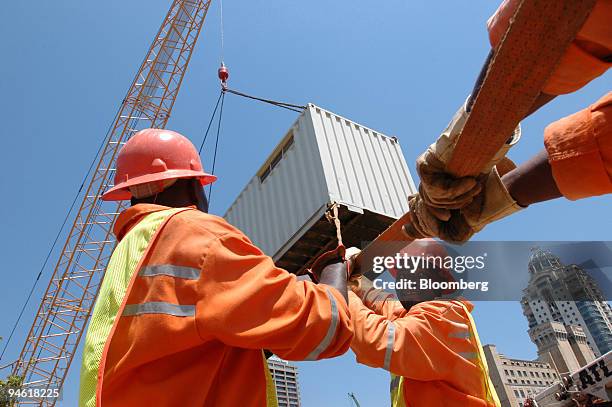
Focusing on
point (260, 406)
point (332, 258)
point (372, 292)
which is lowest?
point (260, 406)

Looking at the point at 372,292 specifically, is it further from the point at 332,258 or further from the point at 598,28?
the point at 598,28

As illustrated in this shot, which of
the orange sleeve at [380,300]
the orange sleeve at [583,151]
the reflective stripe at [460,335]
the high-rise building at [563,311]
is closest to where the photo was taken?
the orange sleeve at [583,151]

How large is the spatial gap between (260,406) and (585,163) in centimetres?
135

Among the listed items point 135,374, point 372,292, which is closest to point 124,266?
point 135,374

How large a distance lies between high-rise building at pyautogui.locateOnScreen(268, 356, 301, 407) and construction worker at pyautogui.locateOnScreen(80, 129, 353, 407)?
67.5 meters

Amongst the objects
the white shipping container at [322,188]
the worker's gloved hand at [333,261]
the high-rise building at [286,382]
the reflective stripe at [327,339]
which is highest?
A: the high-rise building at [286,382]

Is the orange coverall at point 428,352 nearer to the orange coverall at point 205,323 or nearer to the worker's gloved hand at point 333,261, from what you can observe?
the worker's gloved hand at point 333,261

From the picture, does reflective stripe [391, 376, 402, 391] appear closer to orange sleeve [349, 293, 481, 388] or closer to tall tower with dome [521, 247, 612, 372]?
orange sleeve [349, 293, 481, 388]

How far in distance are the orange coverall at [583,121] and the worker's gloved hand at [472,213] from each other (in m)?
0.21

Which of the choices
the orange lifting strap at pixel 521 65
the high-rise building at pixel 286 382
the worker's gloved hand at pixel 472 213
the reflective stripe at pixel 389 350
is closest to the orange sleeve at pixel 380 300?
the reflective stripe at pixel 389 350

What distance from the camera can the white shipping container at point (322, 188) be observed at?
7703mm

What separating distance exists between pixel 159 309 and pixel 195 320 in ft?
0.43

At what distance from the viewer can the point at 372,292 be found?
381 centimetres

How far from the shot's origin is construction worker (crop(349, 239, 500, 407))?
2.62 metres
